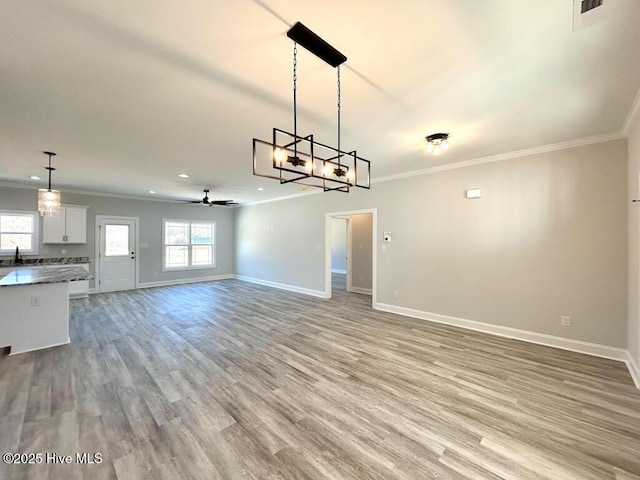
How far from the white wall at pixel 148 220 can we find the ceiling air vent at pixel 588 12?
30.3 ft

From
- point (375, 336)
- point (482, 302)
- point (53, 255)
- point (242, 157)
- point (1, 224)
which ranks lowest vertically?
point (375, 336)

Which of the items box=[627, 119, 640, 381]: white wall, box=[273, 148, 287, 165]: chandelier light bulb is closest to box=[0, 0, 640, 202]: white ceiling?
box=[627, 119, 640, 381]: white wall

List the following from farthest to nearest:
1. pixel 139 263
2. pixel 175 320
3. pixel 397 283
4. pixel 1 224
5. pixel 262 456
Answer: pixel 139 263 → pixel 1 224 → pixel 397 283 → pixel 175 320 → pixel 262 456

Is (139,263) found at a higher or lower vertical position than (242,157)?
lower

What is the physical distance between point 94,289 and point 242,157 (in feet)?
20.8

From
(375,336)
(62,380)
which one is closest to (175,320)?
(62,380)

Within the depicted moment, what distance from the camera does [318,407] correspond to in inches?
88.7

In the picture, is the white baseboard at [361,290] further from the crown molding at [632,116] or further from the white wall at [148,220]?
the crown molding at [632,116]

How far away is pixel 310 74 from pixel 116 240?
802 centimetres

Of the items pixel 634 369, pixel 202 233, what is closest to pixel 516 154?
pixel 634 369

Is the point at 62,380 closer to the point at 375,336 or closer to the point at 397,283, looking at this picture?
the point at 375,336

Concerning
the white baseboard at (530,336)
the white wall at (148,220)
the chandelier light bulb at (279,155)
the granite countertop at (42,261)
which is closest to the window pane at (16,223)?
the white wall at (148,220)

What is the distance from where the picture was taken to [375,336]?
12.8ft

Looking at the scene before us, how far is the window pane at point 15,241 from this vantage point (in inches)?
231
